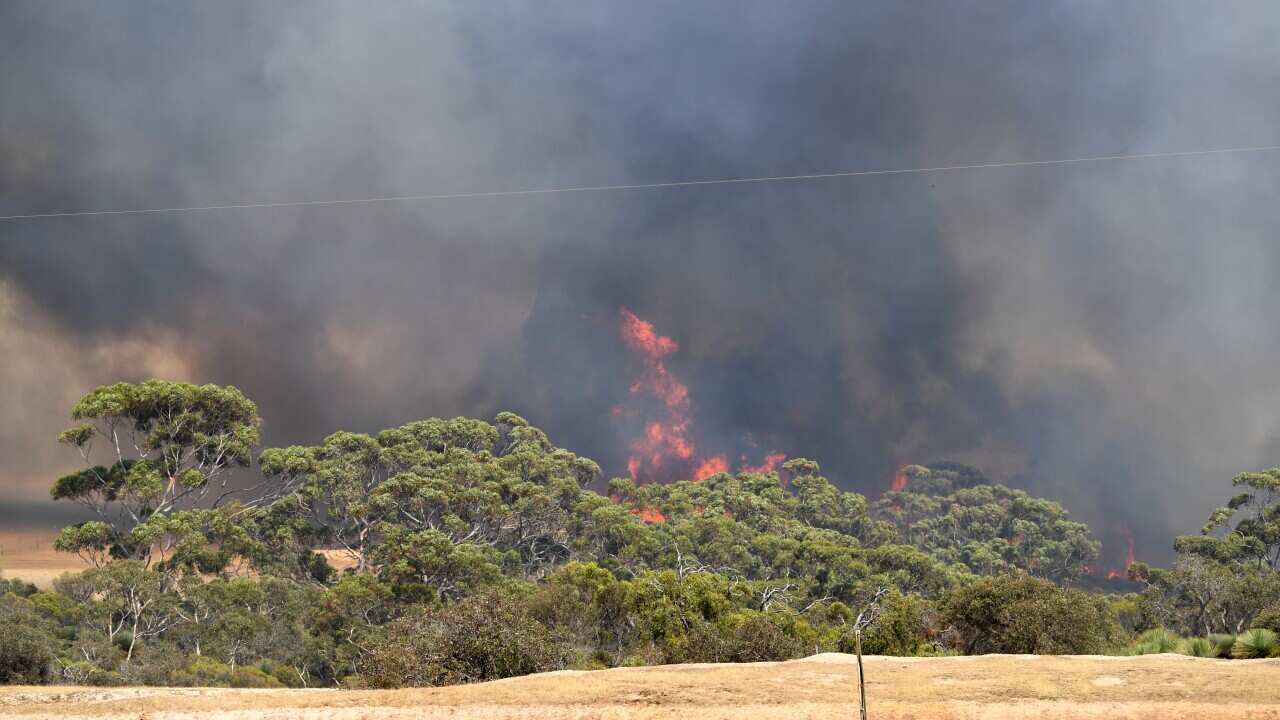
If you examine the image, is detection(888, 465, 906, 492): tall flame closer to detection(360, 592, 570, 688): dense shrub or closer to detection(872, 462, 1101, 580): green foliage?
detection(872, 462, 1101, 580): green foliage

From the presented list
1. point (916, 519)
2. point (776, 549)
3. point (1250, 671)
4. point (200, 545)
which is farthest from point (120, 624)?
point (916, 519)

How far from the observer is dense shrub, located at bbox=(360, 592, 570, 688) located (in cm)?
2064

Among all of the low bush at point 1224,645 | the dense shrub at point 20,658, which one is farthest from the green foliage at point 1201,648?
the dense shrub at point 20,658

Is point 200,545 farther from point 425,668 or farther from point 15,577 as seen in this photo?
point 425,668

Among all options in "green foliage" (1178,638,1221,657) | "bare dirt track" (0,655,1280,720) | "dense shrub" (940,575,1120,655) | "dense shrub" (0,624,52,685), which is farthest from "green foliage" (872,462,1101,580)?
"dense shrub" (0,624,52,685)

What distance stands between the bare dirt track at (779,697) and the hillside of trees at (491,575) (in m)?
5.90

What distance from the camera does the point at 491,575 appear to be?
55.5 m

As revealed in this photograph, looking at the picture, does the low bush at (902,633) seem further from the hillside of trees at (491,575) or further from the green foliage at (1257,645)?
the green foliage at (1257,645)

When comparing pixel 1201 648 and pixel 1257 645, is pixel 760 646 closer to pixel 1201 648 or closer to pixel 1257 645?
pixel 1201 648

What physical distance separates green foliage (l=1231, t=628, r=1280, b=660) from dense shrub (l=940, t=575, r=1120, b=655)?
22.9ft

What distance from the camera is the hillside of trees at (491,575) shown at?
28703 millimetres

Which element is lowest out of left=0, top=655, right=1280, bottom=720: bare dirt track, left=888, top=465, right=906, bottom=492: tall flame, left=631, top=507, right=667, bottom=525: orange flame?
left=0, top=655, right=1280, bottom=720: bare dirt track

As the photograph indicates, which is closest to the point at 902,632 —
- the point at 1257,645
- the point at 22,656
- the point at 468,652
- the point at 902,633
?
the point at 902,633

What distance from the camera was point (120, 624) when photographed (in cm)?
4478
